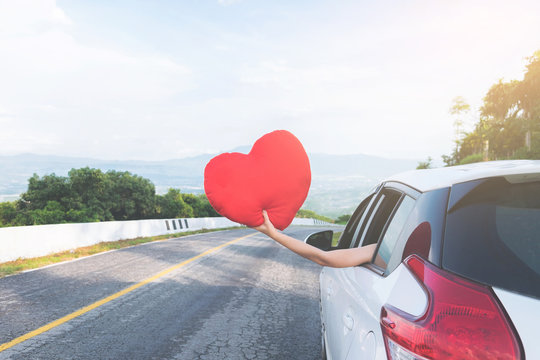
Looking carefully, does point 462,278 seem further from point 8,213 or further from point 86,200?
point 86,200

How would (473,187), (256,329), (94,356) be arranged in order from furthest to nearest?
(256,329) → (94,356) → (473,187)

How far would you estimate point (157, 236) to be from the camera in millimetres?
19297

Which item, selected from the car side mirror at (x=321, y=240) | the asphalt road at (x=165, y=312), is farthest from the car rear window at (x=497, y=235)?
the asphalt road at (x=165, y=312)

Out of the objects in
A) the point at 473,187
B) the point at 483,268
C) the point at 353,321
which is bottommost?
the point at 353,321

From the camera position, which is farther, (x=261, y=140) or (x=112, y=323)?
(x=112, y=323)

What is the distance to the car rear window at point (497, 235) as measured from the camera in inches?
54.9

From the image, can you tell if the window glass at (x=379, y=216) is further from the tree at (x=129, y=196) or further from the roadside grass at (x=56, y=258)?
the tree at (x=129, y=196)

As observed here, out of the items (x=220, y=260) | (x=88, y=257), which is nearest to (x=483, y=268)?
(x=220, y=260)

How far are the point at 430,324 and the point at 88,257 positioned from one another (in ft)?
38.1

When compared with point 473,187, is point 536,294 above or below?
below

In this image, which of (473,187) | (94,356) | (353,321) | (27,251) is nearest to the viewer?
(473,187)

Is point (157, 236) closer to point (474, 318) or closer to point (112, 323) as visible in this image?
point (112, 323)

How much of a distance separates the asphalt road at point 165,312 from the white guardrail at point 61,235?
5.04 feet

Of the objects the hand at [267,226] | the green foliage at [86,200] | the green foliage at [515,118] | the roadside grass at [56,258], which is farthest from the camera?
the green foliage at [86,200]
